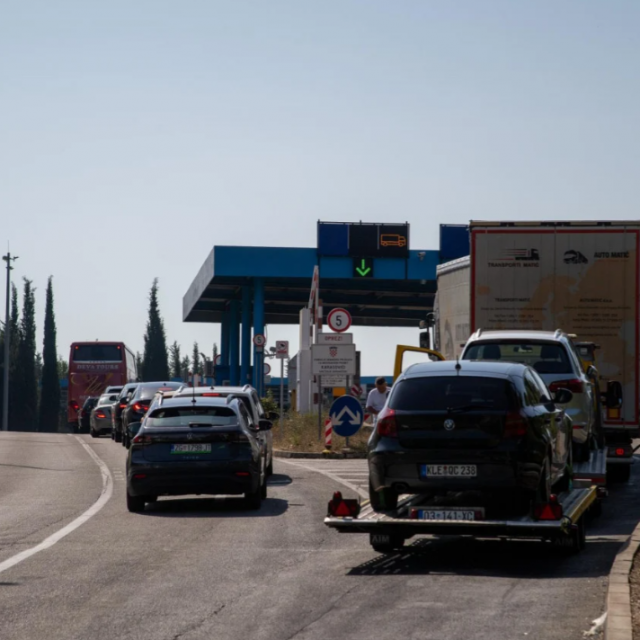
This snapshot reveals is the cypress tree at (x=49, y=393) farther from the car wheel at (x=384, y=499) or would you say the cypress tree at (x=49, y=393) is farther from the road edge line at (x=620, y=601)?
the road edge line at (x=620, y=601)

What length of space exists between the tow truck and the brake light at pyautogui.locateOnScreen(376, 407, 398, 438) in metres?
0.67

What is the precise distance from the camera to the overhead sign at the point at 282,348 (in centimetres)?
3600

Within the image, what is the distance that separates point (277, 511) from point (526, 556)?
16.7 ft

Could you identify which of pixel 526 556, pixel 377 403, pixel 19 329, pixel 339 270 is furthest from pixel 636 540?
pixel 19 329

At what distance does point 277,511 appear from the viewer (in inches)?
647

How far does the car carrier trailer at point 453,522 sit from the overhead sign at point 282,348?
2358cm

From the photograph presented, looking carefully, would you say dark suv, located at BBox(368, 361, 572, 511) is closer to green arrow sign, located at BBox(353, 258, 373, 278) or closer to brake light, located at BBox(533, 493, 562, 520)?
brake light, located at BBox(533, 493, 562, 520)

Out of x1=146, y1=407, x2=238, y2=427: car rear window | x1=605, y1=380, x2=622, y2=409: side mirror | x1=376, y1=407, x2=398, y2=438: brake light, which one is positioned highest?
x1=605, y1=380, x2=622, y2=409: side mirror

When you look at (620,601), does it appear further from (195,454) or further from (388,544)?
(195,454)

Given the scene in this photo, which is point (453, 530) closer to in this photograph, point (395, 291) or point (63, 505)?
point (63, 505)

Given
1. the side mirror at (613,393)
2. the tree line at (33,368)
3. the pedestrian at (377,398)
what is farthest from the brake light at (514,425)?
the tree line at (33,368)

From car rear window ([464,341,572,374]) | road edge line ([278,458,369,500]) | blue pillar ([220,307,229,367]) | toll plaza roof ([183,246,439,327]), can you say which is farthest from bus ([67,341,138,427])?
car rear window ([464,341,572,374])

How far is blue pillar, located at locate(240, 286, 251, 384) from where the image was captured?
5823 centimetres

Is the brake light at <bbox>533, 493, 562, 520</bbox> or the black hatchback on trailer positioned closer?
the brake light at <bbox>533, 493, 562, 520</bbox>
